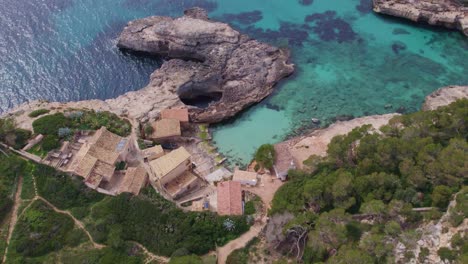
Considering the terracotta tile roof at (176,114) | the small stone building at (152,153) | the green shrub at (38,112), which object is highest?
the green shrub at (38,112)

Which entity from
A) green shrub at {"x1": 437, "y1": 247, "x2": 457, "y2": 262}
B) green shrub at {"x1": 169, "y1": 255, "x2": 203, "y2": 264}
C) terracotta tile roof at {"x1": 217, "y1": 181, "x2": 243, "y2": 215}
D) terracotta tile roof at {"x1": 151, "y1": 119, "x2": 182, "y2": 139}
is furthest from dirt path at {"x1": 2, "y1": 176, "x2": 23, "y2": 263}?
green shrub at {"x1": 437, "y1": 247, "x2": 457, "y2": 262}

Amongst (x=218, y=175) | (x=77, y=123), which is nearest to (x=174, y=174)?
(x=218, y=175)

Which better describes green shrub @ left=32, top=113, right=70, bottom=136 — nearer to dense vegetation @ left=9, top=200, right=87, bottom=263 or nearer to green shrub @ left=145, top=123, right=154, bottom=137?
green shrub @ left=145, top=123, right=154, bottom=137

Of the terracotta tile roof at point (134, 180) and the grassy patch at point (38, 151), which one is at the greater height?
the grassy patch at point (38, 151)

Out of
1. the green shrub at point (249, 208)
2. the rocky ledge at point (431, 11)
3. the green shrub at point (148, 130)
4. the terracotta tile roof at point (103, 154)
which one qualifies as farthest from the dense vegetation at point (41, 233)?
the rocky ledge at point (431, 11)

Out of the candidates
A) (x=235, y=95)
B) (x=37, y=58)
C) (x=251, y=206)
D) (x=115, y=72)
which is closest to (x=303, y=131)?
(x=235, y=95)

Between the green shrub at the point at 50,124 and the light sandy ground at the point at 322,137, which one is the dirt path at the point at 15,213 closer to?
the green shrub at the point at 50,124

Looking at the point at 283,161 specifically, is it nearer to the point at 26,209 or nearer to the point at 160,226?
the point at 160,226
